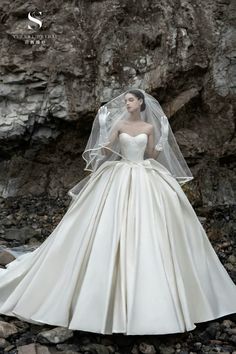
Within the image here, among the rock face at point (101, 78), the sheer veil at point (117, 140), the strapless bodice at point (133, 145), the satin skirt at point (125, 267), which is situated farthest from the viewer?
the rock face at point (101, 78)

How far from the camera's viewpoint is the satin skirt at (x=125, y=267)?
3.72 metres

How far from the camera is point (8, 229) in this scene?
26.2 feet

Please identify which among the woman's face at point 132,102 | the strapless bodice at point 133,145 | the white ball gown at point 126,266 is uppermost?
the woman's face at point 132,102

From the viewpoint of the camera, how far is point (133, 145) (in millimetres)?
4684

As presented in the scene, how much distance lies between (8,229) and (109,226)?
432 cm

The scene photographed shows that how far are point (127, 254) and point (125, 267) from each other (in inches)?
5.0

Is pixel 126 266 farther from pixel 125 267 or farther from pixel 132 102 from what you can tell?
pixel 132 102

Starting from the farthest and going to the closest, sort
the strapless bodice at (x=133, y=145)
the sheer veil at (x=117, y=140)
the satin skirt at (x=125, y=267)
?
the sheer veil at (x=117, y=140), the strapless bodice at (x=133, y=145), the satin skirt at (x=125, y=267)

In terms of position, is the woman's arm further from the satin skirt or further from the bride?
the satin skirt

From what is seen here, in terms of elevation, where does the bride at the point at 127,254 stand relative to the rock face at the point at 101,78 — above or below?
below

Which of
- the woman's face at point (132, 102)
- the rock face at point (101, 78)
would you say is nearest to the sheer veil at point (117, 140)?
the woman's face at point (132, 102)

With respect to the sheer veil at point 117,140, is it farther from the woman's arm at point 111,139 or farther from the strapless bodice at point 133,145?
the strapless bodice at point 133,145

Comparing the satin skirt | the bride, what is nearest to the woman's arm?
the bride

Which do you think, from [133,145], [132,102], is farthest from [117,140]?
[132,102]
